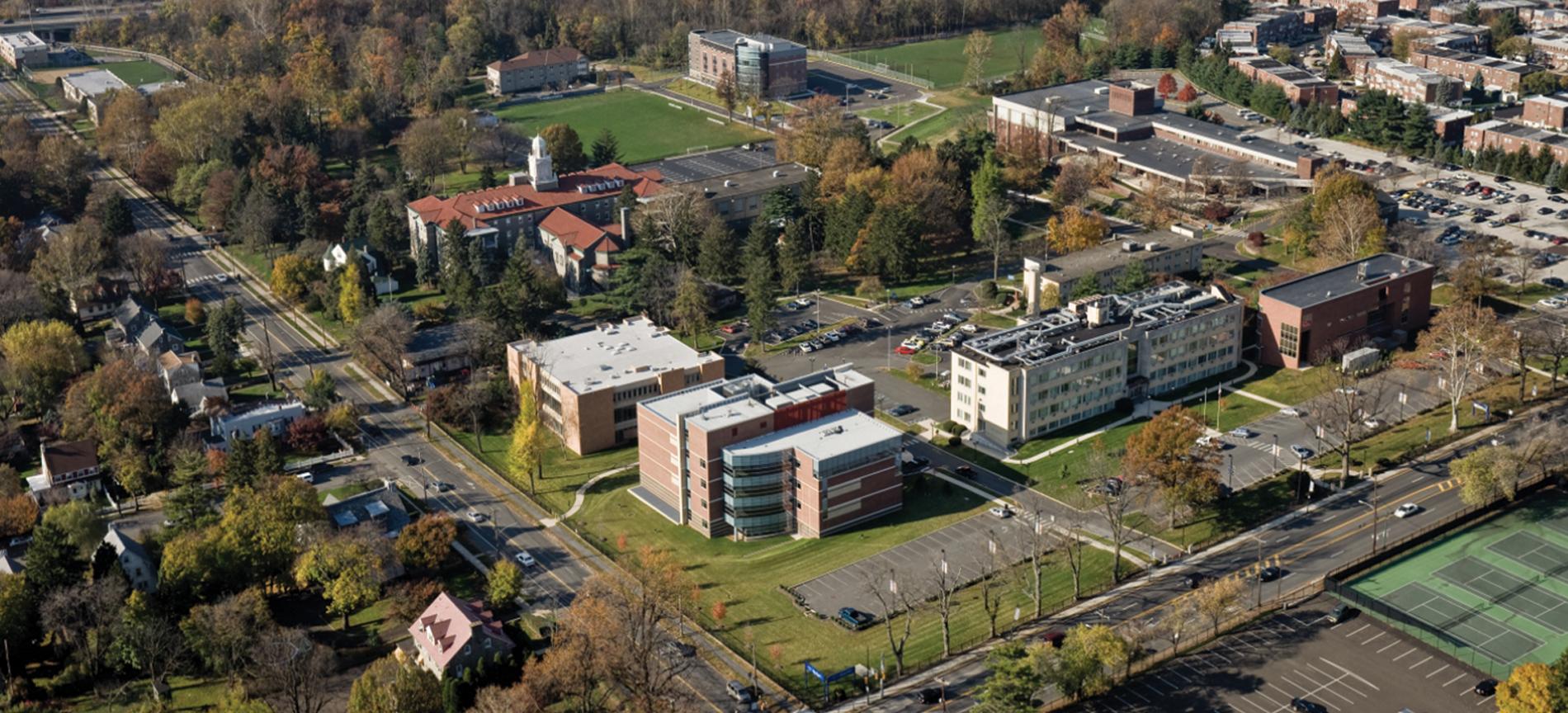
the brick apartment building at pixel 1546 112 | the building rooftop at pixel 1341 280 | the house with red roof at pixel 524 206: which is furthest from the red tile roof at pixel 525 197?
the brick apartment building at pixel 1546 112

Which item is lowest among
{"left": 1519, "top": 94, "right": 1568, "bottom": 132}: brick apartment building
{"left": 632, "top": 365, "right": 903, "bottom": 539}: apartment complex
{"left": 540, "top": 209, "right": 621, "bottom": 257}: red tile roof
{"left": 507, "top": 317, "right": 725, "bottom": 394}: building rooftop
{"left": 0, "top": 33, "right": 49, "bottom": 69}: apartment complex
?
{"left": 632, "top": 365, "right": 903, "bottom": 539}: apartment complex

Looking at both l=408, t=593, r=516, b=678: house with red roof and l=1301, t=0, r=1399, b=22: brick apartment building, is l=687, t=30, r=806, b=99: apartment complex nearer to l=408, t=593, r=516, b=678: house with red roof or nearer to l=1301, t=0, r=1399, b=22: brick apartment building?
l=1301, t=0, r=1399, b=22: brick apartment building

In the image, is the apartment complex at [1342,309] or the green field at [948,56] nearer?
the apartment complex at [1342,309]

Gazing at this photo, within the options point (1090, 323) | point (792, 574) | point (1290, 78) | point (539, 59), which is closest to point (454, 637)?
point (792, 574)

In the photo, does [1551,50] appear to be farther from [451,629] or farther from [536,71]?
[451,629]

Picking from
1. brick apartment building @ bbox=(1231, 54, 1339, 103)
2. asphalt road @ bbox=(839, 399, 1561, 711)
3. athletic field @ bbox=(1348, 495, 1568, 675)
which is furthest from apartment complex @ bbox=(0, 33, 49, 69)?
athletic field @ bbox=(1348, 495, 1568, 675)

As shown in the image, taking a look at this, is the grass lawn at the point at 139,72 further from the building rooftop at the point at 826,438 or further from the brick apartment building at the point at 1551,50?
the brick apartment building at the point at 1551,50
